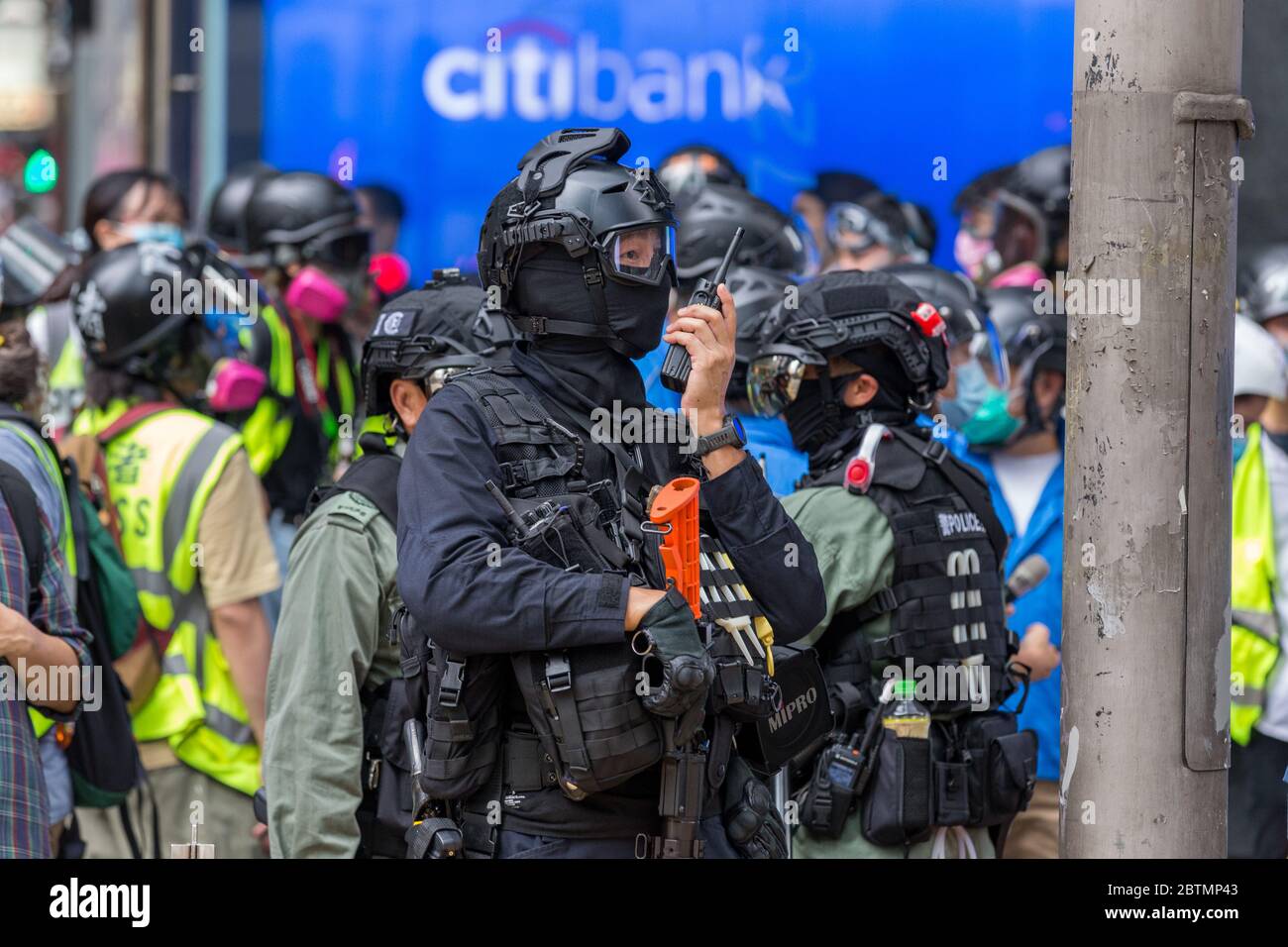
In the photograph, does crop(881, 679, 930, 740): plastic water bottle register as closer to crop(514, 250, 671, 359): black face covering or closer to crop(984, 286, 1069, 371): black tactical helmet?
crop(514, 250, 671, 359): black face covering

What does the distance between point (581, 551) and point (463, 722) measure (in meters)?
0.38

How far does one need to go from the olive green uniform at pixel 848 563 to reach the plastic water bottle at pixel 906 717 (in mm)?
162

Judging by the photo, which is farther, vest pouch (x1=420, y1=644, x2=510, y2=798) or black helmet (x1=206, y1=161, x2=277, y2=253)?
black helmet (x1=206, y1=161, x2=277, y2=253)

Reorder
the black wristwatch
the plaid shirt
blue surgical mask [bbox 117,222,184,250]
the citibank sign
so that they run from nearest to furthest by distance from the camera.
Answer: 1. the black wristwatch
2. the plaid shirt
3. blue surgical mask [bbox 117,222,184,250]
4. the citibank sign

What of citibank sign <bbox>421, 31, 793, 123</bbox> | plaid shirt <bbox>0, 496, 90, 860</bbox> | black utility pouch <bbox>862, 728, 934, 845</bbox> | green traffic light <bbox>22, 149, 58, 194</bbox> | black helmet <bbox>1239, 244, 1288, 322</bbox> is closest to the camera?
plaid shirt <bbox>0, 496, 90, 860</bbox>

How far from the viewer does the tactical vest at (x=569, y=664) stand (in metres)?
3.17

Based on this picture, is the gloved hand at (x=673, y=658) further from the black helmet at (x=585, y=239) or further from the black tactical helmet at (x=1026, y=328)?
the black tactical helmet at (x=1026, y=328)

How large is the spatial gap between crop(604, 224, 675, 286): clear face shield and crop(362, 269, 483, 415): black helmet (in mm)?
1094

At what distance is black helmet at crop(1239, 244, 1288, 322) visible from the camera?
7730 millimetres

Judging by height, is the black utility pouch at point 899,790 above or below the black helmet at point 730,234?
below

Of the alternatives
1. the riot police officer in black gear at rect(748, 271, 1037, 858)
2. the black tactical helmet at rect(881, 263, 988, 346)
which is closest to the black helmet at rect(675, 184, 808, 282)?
the black tactical helmet at rect(881, 263, 988, 346)

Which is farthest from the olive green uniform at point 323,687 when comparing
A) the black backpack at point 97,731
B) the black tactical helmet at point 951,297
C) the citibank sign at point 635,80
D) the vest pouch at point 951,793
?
the citibank sign at point 635,80

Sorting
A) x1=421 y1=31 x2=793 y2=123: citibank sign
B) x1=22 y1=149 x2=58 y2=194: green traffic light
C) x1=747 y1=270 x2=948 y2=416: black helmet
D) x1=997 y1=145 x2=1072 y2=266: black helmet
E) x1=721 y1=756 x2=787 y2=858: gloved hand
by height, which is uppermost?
x1=421 y1=31 x2=793 y2=123: citibank sign

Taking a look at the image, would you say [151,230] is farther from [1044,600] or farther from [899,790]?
[899,790]
